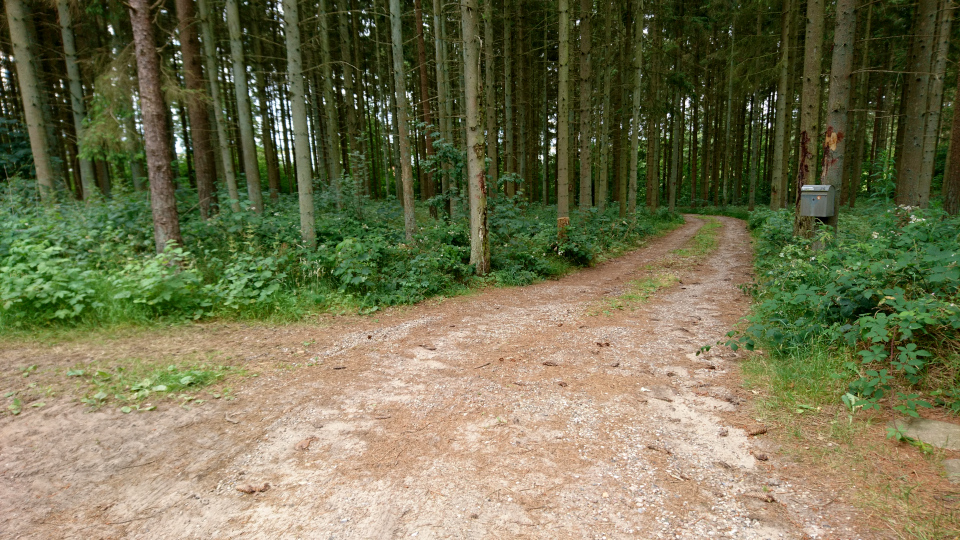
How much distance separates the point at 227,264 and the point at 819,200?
9750 mm

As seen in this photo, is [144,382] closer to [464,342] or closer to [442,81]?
[464,342]

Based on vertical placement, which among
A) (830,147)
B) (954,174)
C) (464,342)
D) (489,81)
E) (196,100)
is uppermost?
(489,81)

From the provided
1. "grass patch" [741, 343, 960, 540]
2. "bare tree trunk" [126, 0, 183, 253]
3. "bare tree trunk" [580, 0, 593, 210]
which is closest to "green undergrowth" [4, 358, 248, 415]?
"bare tree trunk" [126, 0, 183, 253]

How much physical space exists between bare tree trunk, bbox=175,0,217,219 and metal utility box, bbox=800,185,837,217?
11.4 m

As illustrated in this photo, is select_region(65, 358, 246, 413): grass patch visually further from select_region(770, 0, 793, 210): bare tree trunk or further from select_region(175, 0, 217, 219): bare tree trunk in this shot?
select_region(770, 0, 793, 210): bare tree trunk

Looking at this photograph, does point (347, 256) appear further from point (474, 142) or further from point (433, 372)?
point (433, 372)

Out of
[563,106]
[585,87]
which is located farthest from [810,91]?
[585,87]

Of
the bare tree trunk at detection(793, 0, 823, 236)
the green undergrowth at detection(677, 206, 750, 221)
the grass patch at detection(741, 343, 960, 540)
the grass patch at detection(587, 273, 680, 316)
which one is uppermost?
the bare tree trunk at detection(793, 0, 823, 236)

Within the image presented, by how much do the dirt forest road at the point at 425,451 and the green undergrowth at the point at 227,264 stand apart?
94 centimetres

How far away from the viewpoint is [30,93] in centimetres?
1018

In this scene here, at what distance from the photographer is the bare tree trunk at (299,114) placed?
8062mm

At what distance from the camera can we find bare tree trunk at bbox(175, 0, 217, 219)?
962 cm

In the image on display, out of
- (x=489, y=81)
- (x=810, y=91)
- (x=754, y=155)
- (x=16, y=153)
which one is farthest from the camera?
(x=754, y=155)

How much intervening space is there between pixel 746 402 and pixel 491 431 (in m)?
2.13
